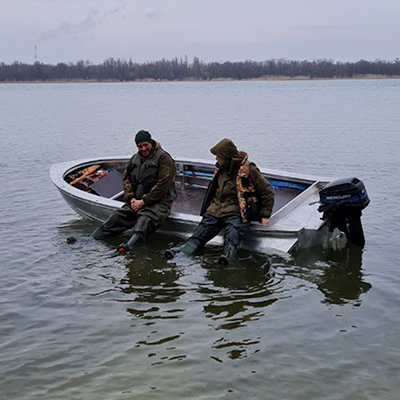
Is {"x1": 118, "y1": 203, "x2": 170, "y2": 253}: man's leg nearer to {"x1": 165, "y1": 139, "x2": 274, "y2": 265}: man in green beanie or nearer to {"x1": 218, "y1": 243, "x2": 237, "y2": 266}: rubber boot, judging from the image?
{"x1": 165, "y1": 139, "x2": 274, "y2": 265}: man in green beanie

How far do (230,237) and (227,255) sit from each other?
233 mm

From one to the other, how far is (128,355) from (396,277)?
360 cm

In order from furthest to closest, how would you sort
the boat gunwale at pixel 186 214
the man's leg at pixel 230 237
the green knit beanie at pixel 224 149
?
the boat gunwale at pixel 186 214
the green knit beanie at pixel 224 149
the man's leg at pixel 230 237

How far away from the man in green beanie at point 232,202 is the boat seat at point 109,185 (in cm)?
262

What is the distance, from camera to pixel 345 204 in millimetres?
7344

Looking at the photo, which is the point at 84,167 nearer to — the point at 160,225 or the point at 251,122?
the point at 160,225

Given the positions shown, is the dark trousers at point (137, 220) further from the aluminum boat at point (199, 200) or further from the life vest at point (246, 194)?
the life vest at point (246, 194)

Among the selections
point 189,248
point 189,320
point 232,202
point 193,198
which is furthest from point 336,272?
point 193,198

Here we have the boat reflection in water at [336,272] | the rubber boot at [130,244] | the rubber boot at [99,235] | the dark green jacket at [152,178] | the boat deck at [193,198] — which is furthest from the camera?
the boat deck at [193,198]

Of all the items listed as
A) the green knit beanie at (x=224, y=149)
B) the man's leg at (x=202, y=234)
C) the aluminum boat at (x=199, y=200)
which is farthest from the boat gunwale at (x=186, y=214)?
the green knit beanie at (x=224, y=149)

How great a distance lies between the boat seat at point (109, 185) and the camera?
10.1m

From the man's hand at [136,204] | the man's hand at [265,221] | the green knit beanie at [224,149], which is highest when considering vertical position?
the green knit beanie at [224,149]

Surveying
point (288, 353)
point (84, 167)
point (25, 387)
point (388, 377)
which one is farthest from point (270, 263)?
point (84, 167)

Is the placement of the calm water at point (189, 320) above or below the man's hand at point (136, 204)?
below
